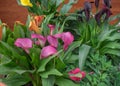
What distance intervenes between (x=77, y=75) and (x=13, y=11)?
2.95 m

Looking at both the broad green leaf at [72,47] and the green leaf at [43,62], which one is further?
the broad green leaf at [72,47]

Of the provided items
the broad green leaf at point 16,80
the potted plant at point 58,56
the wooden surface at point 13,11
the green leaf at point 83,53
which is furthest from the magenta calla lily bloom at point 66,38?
the wooden surface at point 13,11

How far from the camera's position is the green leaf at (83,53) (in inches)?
49.7

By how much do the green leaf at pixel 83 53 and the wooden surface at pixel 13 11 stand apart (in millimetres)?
2240

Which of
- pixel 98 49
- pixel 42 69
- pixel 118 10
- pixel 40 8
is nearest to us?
pixel 42 69

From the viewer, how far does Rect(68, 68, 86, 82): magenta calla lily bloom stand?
114 centimetres

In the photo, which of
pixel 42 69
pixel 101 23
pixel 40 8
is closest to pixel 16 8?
pixel 40 8

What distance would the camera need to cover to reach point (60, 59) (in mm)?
1188

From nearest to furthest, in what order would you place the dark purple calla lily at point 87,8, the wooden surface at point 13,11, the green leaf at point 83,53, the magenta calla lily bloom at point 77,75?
the magenta calla lily bloom at point 77,75, the green leaf at point 83,53, the dark purple calla lily at point 87,8, the wooden surface at point 13,11

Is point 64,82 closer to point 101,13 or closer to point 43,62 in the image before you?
point 43,62

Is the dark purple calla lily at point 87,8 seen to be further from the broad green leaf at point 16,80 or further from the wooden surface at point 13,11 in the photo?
the wooden surface at point 13,11

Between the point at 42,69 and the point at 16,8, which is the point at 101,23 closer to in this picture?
the point at 42,69

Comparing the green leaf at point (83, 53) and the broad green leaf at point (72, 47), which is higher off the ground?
the broad green leaf at point (72, 47)

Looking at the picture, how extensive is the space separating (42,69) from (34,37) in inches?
5.5
